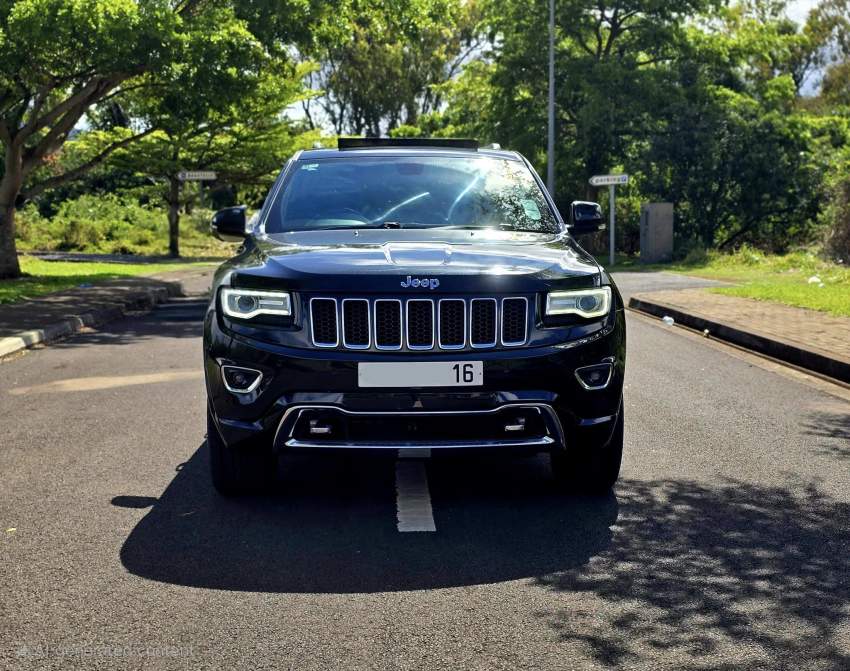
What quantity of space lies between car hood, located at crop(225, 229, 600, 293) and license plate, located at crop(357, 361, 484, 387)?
1.07ft

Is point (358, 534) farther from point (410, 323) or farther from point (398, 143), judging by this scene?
point (398, 143)

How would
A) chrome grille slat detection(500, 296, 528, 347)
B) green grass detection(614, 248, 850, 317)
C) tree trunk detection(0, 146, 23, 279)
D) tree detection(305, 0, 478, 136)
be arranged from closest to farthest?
chrome grille slat detection(500, 296, 528, 347) → green grass detection(614, 248, 850, 317) → tree trunk detection(0, 146, 23, 279) → tree detection(305, 0, 478, 136)

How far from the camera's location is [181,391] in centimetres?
909

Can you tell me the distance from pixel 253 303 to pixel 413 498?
125cm

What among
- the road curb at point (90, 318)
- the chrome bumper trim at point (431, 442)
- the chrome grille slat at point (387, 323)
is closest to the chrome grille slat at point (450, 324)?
the chrome grille slat at point (387, 323)

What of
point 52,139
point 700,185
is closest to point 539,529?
point 52,139

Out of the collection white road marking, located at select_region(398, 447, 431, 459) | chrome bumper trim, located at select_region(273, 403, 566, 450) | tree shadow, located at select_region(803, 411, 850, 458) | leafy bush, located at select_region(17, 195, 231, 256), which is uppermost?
chrome bumper trim, located at select_region(273, 403, 566, 450)

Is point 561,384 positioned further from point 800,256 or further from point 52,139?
point 800,256

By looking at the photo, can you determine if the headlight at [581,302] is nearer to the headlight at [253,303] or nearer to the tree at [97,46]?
the headlight at [253,303]

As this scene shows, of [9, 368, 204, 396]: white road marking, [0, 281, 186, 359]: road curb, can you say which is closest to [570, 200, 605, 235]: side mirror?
[9, 368, 204, 396]: white road marking

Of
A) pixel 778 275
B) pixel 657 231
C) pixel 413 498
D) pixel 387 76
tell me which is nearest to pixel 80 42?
pixel 778 275

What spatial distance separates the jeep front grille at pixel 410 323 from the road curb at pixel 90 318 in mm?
7492

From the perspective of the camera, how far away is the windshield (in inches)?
246

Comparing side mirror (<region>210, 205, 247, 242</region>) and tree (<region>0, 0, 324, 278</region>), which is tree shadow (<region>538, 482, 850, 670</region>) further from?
tree (<region>0, 0, 324, 278</region>)
